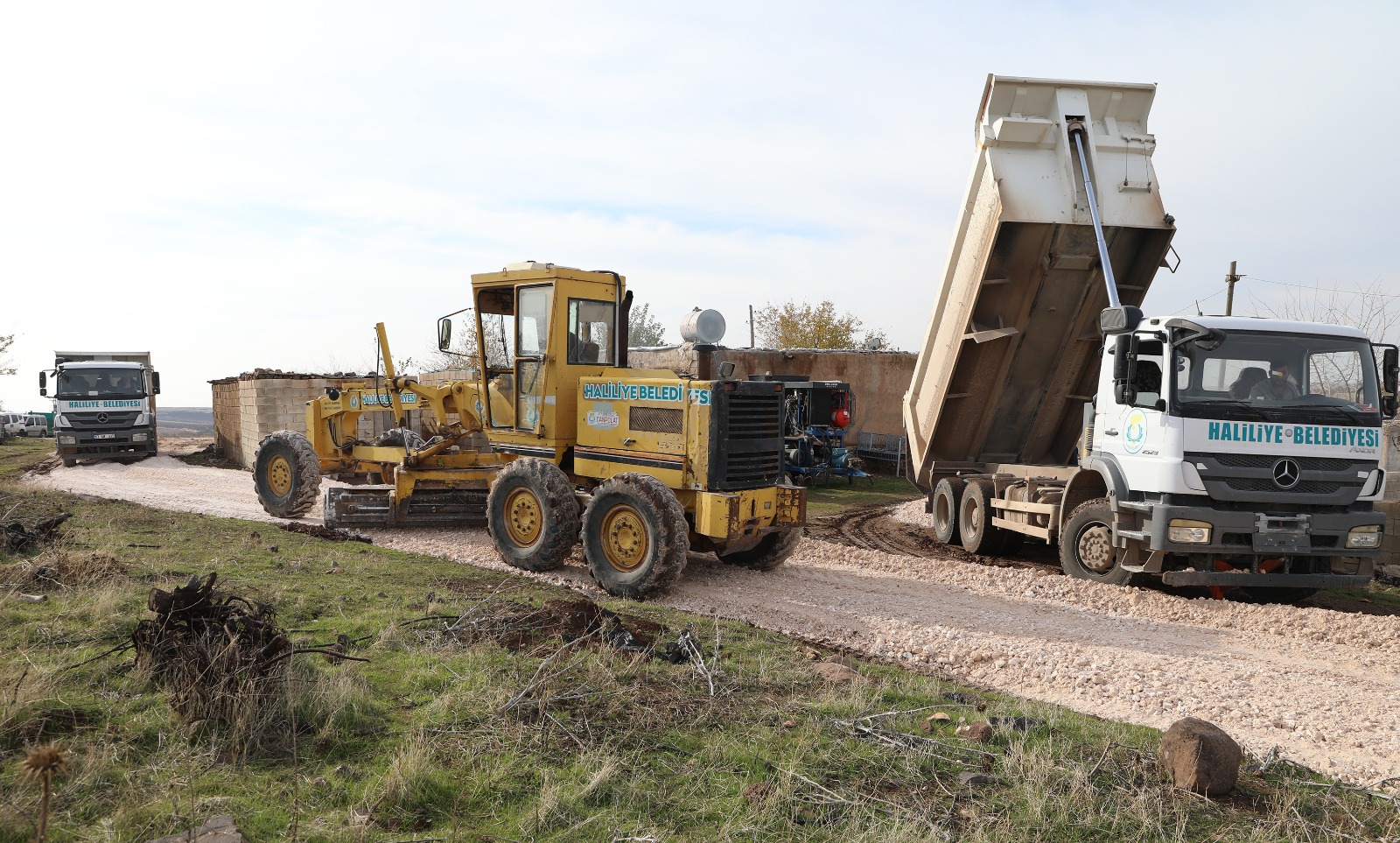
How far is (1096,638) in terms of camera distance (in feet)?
23.7

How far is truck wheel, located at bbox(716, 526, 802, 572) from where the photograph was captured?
31.3ft

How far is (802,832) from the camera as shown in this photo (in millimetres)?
3604

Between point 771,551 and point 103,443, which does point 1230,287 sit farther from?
point 103,443

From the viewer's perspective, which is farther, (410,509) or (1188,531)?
(410,509)

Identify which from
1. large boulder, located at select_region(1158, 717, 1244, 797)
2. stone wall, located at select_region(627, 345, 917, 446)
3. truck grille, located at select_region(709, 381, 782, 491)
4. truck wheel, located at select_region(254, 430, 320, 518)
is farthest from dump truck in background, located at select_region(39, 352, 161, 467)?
large boulder, located at select_region(1158, 717, 1244, 797)

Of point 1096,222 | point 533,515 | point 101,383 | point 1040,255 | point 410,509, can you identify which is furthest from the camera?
point 101,383

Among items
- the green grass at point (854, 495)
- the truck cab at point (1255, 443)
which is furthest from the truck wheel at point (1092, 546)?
the green grass at point (854, 495)

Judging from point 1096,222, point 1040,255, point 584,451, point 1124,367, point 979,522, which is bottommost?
point 979,522

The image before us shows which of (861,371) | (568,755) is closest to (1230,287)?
(861,371)

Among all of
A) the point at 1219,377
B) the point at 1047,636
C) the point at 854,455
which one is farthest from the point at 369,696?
the point at 854,455

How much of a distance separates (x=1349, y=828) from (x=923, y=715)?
74.7 inches

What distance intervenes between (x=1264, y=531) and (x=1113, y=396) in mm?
1865

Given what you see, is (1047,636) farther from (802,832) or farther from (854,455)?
(854,455)

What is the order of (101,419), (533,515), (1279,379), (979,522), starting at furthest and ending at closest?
(101,419), (979,522), (533,515), (1279,379)
